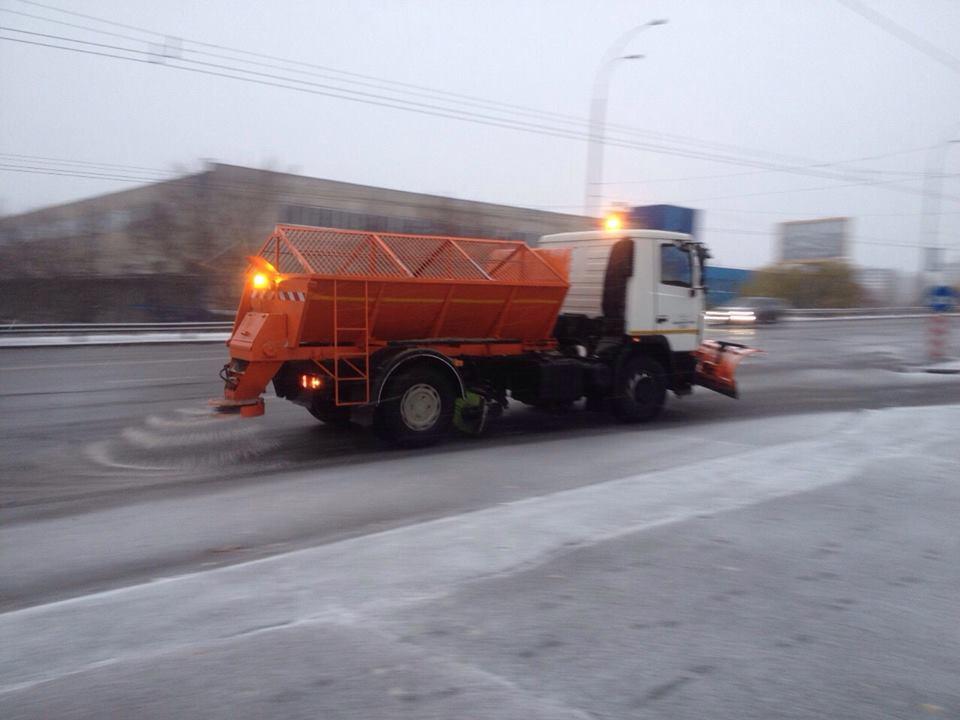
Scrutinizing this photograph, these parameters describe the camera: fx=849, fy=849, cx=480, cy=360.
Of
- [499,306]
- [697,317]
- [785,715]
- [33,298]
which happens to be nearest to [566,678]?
[785,715]

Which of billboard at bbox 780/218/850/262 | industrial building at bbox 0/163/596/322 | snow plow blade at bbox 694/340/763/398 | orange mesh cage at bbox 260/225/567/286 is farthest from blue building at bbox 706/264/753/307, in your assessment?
orange mesh cage at bbox 260/225/567/286

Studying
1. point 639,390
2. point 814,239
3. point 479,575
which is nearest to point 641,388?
point 639,390

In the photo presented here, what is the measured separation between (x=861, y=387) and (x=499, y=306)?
10216 mm

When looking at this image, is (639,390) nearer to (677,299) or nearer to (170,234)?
(677,299)

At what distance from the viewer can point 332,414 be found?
11602mm

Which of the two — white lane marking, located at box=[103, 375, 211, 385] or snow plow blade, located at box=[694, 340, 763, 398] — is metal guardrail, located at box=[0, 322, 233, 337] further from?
snow plow blade, located at box=[694, 340, 763, 398]

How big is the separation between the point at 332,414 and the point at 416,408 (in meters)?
1.57

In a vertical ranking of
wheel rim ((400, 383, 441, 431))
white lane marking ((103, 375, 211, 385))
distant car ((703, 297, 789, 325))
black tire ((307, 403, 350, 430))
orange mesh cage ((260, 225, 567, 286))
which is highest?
orange mesh cage ((260, 225, 567, 286))

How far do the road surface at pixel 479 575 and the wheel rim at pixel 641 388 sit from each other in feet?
4.54

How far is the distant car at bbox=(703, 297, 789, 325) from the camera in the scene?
43.1 meters

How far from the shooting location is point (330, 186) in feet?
148

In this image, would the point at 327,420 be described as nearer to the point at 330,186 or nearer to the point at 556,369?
the point at 556,369

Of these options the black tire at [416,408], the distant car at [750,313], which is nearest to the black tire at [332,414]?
the black tire at [416,408]

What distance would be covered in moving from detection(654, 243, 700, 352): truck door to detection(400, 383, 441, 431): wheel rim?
3.87 meters
